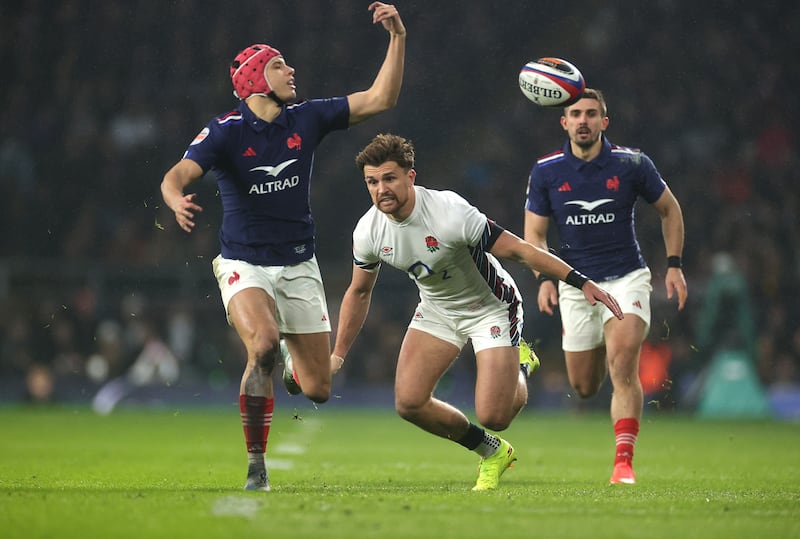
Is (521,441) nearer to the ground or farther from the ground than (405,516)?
nearer to the ground

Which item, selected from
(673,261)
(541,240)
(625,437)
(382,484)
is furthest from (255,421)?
(673,261)

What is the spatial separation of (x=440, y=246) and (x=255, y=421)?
1.57 meters

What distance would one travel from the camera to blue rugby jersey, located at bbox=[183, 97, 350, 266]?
25.2 ft

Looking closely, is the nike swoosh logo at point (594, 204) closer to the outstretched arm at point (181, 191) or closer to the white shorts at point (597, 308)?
the white shorts at point (597, 308)

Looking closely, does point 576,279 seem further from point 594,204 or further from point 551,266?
point 594,204

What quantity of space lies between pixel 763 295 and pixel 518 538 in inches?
581

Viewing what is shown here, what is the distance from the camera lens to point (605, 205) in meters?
9.00

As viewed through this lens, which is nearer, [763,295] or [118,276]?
[763,295]

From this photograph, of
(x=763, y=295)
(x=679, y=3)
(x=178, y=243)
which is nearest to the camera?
(x=763, y=295)

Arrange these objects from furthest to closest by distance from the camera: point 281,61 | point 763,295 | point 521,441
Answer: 1. point 763,295
2. point 521,441
3. point 281,61

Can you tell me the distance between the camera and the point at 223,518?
5801 mm

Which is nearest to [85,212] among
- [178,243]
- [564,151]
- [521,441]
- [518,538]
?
[178,243]

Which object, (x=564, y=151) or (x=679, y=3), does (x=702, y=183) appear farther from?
(x=564, y=151)

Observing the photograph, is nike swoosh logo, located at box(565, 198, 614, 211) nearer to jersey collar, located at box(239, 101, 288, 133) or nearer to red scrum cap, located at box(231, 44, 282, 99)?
jersey collar, located at box(239, 101, 288, 133)
